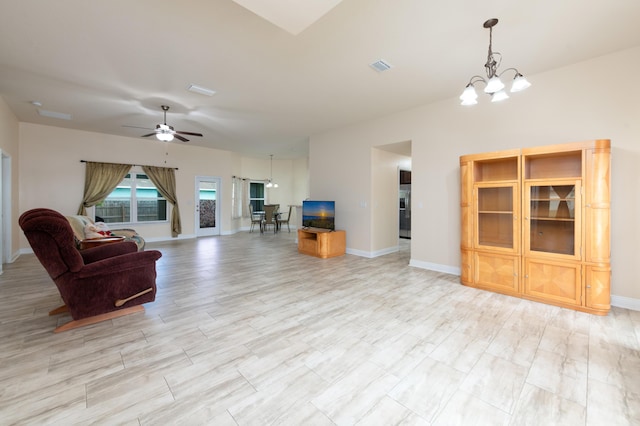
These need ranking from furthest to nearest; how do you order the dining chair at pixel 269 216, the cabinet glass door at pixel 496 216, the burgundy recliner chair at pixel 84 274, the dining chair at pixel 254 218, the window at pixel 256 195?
the window at pixel 256 195
the dining chair at pixel 254 218
the dining chair at pixel 269 216
the cabinet glass door at pixel 496 216
the burgundy recliner chair at pixel 84 274

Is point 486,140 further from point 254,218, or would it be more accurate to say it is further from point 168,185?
point 254,218

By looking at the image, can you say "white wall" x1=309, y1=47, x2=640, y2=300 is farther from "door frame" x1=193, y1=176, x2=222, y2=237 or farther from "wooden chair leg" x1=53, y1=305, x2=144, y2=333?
"door frame" x1=193, y1=176, x2=222, y2=237

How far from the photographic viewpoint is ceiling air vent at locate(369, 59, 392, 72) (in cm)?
323

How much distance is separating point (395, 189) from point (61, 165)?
8088 millimetres

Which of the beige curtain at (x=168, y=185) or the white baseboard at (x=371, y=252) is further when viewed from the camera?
the beige curtain at (x=168, y=185)

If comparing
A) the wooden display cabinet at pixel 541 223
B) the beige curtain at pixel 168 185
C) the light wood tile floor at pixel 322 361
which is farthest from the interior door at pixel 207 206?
the wooden display cabinet at pixel 541 223

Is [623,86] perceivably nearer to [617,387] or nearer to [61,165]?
[617,387]

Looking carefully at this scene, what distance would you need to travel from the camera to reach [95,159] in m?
6.75

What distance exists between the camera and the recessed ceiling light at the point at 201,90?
3951 millimetres

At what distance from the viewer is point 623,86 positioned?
3.04 meters

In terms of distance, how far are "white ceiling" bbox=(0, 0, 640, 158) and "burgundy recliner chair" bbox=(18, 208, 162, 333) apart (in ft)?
6.29

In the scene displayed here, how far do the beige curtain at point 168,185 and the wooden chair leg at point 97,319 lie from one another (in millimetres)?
5588

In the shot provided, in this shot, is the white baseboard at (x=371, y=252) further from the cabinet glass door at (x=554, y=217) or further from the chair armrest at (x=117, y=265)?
the chair armrest at (x=117, y=265)

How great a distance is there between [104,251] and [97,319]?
0.89m
